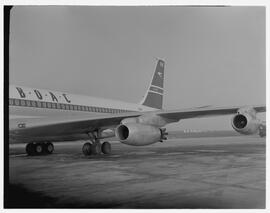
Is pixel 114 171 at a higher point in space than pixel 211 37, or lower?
lower

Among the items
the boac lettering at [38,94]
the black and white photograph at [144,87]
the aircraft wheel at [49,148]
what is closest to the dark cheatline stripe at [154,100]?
the black and white photograph at [144,87]

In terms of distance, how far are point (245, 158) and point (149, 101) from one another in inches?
150

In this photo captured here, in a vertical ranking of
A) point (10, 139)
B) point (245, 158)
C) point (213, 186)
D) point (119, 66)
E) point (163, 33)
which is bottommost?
point (213, 186)

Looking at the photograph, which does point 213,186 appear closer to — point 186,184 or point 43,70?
point 186,184

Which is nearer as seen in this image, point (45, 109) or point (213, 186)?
point (213, 186)

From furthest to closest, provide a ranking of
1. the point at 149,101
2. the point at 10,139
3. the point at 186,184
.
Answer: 1. the point at 149,101
2. the point at 10,139
3. the point at 186,184

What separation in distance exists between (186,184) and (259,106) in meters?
2.42

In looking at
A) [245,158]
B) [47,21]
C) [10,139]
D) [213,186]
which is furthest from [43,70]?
[245,158]

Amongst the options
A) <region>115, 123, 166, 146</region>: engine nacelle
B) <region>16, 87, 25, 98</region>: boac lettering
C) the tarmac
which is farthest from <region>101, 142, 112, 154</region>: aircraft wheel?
<region>16, 87, 25, 98</region>: boac lettering

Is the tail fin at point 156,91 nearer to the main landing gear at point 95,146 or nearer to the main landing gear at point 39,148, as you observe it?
the main landing gear at point 95,146

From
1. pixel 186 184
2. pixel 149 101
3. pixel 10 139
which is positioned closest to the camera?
pixel 186 184

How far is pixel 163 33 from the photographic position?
7.46 meters

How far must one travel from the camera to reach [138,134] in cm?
826

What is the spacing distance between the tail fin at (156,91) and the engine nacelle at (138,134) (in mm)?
1066
